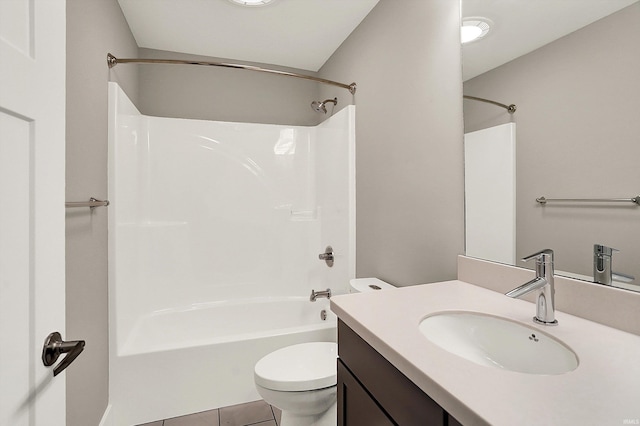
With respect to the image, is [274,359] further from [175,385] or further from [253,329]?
[253,329]

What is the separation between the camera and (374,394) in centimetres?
76

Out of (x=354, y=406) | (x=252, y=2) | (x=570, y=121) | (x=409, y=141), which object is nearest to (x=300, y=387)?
(x=354, y=406)

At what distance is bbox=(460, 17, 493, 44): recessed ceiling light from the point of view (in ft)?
3.86

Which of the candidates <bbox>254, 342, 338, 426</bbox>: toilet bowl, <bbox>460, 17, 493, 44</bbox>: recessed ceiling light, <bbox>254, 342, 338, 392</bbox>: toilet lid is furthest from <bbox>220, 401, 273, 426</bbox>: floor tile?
<bbox>460, 17, 493, 44</bbox>: recessed ceiling light

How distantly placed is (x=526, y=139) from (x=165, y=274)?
255 cm

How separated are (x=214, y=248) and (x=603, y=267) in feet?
8.07

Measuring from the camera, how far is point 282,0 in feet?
6.04

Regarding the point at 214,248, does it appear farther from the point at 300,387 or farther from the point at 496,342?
the point at 496,342

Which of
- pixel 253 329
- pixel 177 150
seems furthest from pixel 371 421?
pixel 177 150

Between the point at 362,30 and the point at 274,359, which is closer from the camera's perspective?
the point at 274,359

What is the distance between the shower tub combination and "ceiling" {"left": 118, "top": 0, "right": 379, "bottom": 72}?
1.92 feet

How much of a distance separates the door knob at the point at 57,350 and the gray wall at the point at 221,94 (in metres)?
2.31

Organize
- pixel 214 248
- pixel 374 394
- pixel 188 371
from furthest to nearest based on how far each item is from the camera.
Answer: pixel 214 248 → pixel 188 371 → pixel 374 394

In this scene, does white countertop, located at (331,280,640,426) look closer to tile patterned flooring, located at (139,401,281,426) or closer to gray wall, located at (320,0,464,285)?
gray wall, located at (320,0,464,285)
